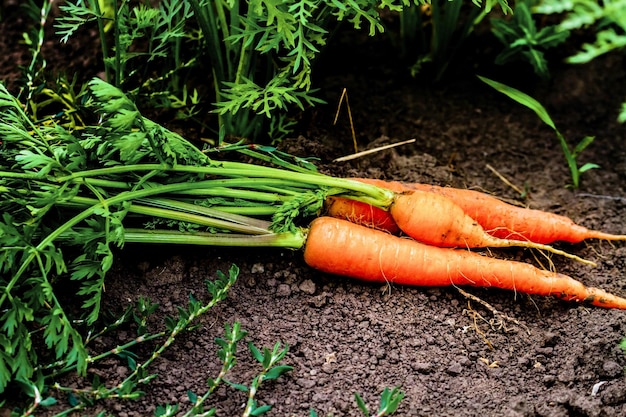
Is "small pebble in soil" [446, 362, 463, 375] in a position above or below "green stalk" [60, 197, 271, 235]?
below

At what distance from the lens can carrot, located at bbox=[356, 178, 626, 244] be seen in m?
2.11

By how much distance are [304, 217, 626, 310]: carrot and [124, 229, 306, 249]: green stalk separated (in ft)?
0.15

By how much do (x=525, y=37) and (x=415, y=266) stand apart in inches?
36.3

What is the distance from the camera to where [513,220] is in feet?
7.02

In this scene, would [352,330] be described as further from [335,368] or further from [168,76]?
[168,76]

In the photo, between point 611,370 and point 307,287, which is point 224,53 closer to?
point 307,287

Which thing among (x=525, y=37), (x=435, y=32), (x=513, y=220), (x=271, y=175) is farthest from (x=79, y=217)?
(x=525, y=37)

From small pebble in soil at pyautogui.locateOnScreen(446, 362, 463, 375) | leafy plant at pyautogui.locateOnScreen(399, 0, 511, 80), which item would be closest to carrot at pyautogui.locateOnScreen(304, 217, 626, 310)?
small pebble in soil at pyautogui.locateOnScreen(446, 362, 463, 375)

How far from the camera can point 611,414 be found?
1.62 m

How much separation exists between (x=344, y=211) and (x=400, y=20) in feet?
2.82

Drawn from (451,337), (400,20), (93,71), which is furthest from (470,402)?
(93,71)

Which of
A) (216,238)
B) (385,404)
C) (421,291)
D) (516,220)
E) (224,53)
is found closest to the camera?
(385,404)

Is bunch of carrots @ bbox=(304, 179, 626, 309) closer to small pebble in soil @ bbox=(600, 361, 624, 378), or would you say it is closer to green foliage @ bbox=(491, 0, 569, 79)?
small pebble in soil @ bbox=(600, 361, 624, 378)

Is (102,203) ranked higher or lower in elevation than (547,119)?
lower
